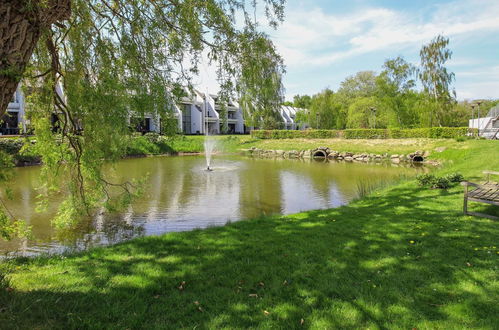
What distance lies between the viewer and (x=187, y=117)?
131ft

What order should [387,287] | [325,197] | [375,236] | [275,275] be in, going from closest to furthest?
[387,287] < [275,275] < [375,236] < [325,197]

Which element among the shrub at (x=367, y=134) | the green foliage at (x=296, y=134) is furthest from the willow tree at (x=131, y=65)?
the green foliage at (x=296, y=134)

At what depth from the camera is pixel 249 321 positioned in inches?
113

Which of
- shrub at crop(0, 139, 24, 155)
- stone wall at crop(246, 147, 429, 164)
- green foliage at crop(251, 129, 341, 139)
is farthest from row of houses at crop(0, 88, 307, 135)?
stone wall at crop(246, 147, 429, 164)

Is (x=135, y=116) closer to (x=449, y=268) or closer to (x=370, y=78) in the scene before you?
(x=449, y=268)

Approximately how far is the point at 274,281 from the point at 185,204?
23.0ft

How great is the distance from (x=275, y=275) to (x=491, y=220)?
4.41 meters

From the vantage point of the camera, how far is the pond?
699 centimetres

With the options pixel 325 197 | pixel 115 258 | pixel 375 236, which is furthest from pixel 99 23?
pixel 325 197

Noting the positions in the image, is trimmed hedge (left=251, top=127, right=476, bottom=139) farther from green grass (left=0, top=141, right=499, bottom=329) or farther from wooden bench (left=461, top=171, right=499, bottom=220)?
green grass (left=0, top=141, right=499, bottom=329)

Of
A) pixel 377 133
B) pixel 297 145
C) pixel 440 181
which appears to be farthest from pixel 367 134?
pixel 440 181

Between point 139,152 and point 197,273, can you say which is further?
point 139,152

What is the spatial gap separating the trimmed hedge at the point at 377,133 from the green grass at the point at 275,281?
25.0 meters

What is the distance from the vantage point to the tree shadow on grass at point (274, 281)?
286cm
